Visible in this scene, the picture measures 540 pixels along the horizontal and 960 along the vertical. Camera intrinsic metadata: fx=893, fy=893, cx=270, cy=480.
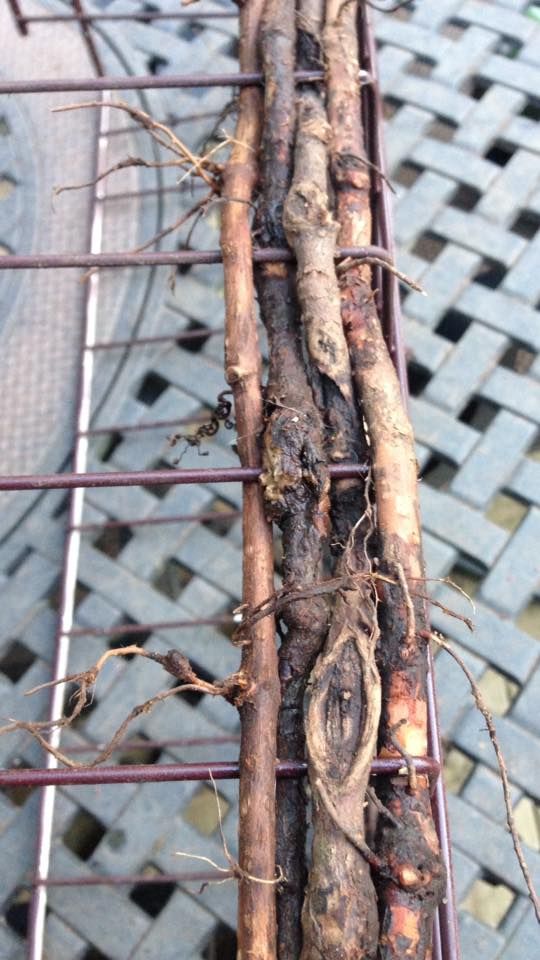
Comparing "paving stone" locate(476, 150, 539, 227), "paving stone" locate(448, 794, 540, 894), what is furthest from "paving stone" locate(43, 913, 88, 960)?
"paving stone" locate(476, 150, 539, 227)

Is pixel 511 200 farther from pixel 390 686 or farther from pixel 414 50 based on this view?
pixel 390 686

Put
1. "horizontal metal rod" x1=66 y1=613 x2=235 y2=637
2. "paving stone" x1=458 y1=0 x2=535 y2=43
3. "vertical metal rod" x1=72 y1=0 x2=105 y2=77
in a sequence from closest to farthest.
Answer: "horizontal metal rod" x1=66 y1=613 x2=235 y2=637 < "vertical metal rod" x1=72 y1=0 x2=105 y2=77 < "paving stone" x1=458 y1=0 x2=535 y2=43

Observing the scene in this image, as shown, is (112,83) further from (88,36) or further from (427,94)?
(427,94)

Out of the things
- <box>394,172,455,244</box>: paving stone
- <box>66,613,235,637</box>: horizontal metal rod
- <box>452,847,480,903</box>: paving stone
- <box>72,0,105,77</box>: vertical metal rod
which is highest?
<box>72,0,105,77</box>: vertical metal rod

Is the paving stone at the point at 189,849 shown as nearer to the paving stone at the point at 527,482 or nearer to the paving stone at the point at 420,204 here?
the paving stone at the point at 527,482

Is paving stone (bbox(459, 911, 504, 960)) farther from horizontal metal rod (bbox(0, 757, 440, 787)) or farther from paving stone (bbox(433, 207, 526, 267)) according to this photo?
paving stone (bbox(433, 207, 526, 267))
